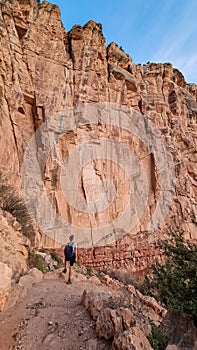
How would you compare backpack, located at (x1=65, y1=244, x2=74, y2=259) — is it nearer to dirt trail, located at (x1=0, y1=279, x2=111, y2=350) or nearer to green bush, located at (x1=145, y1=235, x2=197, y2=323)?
dirt trail, located at (x1=0, y1=279, x2=111, y2=350)

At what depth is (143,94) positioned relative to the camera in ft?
81.3

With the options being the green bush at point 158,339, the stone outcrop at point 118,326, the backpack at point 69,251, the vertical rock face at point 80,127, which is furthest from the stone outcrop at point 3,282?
the vertical rock face at point 80,127

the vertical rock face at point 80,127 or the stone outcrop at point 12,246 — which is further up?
the vertical rock face at point 80,127

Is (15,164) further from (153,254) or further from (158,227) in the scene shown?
(158,227)

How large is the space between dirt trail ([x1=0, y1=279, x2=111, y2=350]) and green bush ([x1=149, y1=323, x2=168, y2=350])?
0.60 m

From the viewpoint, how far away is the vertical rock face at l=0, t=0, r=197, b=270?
48.6 feet

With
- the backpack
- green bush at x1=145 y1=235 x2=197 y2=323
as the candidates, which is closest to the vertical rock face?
the backpack

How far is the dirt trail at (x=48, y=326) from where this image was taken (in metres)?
3.27

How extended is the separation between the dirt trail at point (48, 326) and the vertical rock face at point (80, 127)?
9118mm

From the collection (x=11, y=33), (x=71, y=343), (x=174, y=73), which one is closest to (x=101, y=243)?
(x=71, y=343)

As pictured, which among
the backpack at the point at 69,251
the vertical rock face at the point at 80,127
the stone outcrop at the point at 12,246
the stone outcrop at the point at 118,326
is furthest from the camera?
the vertical rock face at the point at 80,127

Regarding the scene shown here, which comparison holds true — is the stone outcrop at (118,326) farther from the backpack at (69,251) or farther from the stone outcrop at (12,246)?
the stone outcrop at (12,246)

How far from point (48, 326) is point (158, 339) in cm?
176

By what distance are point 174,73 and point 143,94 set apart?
27.7 ft
